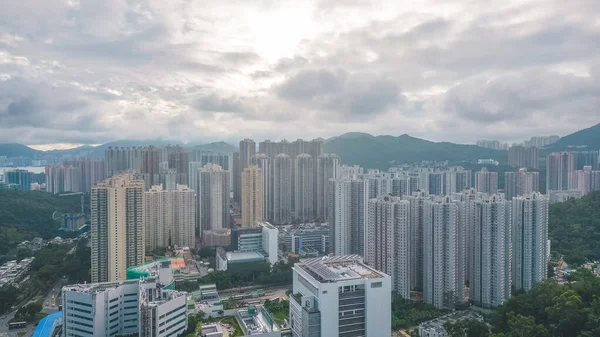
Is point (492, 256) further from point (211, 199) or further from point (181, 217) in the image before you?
point (211, 199)

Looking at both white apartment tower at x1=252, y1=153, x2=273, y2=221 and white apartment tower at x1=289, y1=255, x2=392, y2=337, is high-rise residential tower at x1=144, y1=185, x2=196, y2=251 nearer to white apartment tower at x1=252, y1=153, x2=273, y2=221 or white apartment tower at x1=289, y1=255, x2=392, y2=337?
white apartment tower at x1=252, y1=153, x2=273, y2=221

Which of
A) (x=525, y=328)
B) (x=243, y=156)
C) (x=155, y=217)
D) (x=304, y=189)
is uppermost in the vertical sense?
(x=243, y=156)

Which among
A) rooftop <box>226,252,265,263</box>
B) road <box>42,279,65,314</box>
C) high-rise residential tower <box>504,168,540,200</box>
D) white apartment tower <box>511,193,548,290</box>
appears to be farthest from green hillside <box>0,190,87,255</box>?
high-rise residential tower <box>504,168,540,200</box>

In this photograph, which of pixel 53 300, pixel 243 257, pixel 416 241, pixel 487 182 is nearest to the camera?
pixel 416 241

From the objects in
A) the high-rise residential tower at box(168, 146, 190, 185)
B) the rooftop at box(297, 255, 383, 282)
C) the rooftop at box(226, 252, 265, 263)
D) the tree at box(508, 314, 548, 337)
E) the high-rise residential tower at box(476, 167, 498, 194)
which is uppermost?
the high-rise residential tower at box(168, 146, 190, 185)

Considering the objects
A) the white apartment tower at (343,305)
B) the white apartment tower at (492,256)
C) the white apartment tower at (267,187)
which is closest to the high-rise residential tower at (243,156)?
the white apartment tower at (267,187)

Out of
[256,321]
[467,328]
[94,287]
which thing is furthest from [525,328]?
Result: [94,287]

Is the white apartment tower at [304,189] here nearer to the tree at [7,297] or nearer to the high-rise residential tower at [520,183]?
the high-rise residential tower at [520,183]
